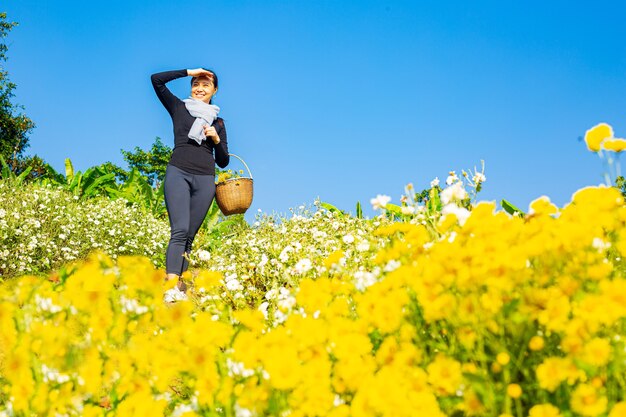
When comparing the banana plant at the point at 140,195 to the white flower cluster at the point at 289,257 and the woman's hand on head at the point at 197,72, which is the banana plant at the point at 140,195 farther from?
the woman's hand on head at the point at 197,72

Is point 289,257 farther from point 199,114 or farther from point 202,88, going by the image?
point 202,88

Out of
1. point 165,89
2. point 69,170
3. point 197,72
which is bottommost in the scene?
point 165,89

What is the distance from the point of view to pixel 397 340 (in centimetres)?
212

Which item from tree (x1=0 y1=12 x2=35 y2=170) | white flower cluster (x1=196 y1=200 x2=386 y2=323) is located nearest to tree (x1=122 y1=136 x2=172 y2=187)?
tree (x1=0 y1=12 x2=35 y2=170)

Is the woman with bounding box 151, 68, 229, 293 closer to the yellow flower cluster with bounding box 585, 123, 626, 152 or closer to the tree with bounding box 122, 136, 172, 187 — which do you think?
the yellow flower cluster with bounding box 585, 123, 626, 152

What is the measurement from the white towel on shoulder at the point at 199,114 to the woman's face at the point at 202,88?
9 cm

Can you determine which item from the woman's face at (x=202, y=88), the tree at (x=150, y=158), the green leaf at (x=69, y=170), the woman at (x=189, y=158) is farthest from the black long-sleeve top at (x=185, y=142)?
the tree at (x=150, y=158)

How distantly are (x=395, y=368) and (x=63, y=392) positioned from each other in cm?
112

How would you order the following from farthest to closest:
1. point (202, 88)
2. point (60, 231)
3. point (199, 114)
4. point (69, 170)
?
→ point (69, 170) → point (60, 231) → point (202, 88) → point (199, 114)

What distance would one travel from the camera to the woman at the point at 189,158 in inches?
226

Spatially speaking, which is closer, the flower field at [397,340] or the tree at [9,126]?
the flower field at [397,340]

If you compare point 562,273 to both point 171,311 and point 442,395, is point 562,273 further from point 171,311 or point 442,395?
point 171,311

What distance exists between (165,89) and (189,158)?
92cm

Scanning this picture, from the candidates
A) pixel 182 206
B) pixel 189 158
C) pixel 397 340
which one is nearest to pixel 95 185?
pixel 189 158
